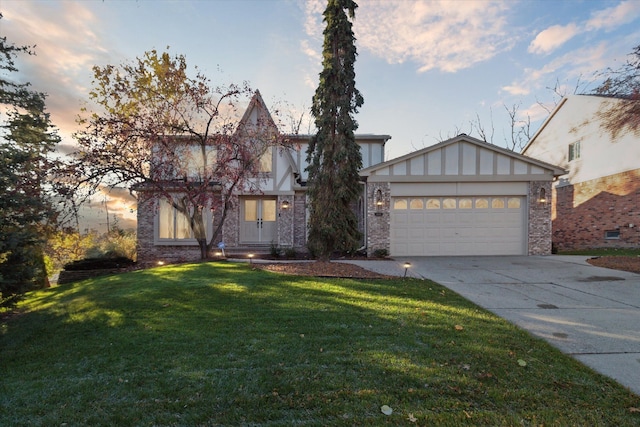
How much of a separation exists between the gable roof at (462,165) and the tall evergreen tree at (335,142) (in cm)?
332

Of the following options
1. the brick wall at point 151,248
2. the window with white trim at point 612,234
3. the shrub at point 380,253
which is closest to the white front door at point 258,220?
the brick wall at point 151,248

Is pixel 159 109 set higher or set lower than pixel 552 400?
higher

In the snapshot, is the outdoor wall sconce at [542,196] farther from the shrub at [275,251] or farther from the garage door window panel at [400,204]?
the shrub at [275,251]

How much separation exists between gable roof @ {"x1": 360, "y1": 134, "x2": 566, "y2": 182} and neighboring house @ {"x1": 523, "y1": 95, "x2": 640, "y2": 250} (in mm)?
4266

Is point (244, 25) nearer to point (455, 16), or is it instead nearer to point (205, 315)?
point (455, 16)

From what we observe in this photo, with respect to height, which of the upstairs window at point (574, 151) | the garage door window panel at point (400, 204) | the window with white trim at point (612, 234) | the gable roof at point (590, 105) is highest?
the gable roof at point (590, 105)

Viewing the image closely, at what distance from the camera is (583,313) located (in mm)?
4840

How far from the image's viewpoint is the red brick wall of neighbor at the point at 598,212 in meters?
13.7

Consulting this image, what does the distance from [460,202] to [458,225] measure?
925 mm

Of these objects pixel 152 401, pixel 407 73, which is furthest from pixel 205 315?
pixel 407 73

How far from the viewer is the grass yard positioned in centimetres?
236

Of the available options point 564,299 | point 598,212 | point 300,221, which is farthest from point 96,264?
point 598,212

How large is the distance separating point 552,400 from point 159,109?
12.0 meters

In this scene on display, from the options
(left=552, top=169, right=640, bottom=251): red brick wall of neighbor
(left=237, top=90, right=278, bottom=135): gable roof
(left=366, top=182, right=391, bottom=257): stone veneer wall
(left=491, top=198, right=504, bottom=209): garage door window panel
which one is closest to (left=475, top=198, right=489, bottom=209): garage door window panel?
(left=491, top=198, right=504, bottom=209): garage door window panel
